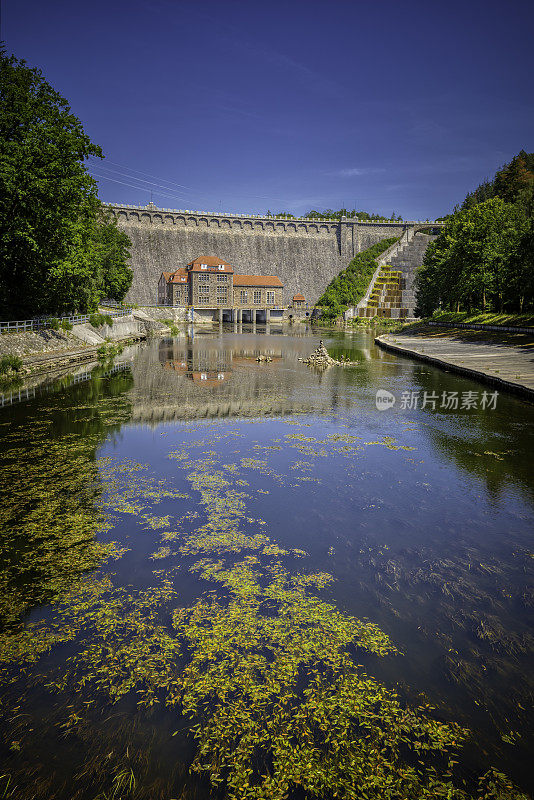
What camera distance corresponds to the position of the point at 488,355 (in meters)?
31.3

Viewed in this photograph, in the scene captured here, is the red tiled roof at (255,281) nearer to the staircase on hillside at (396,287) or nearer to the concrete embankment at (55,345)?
the staircase on hillside at (396,287)

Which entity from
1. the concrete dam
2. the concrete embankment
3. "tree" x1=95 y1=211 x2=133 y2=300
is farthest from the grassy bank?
the concrete dam

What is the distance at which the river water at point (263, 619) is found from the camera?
139 inches

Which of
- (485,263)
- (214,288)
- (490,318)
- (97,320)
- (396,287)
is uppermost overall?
(396,287)

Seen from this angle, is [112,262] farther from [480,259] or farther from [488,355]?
[488,355]

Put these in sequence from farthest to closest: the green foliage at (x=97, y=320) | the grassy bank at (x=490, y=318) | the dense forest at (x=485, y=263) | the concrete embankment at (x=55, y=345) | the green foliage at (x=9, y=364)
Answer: the dense forest at (x=485, y=263) < the grassy bank at (x=490, y=318) < the green foliage at (x=97, y=320) < the concrete embankment at (x=55, y=345) < the green foliage at (x=9, y=364)

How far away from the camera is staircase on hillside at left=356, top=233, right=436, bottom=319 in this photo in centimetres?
10006

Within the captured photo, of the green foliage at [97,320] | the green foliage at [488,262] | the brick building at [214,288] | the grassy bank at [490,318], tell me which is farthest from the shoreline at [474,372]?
the brick building at [214,288]

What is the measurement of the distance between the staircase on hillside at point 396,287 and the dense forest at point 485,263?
31732 millimetres

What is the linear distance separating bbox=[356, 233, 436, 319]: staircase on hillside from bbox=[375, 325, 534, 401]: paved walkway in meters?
50.8

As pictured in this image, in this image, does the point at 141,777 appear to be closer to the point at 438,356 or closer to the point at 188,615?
the point at 188,615

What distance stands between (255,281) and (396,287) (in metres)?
30.3

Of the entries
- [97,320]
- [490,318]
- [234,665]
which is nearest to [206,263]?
[97,320]

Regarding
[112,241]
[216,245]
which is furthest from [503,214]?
[216,245]
